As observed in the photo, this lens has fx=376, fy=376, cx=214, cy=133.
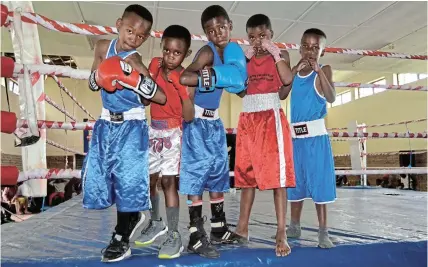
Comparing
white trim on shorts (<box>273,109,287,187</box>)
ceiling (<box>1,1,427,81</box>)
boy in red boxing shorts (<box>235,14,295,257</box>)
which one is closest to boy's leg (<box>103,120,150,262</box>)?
boy in red boxing shorts (<box>235,14,295,257</box>)

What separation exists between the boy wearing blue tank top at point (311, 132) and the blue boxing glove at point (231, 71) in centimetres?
33

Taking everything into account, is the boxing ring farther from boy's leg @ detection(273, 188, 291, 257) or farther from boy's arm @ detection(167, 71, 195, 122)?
boy's arm @ detection(167, 71, 195, 122)

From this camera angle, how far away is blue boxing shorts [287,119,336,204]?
167cm

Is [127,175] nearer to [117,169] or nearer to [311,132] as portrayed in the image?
[117,169]

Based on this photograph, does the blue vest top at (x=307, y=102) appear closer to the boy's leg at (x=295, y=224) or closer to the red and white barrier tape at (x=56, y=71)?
the boy's leg at (x=295, y=224)

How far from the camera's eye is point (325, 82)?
1679 mm

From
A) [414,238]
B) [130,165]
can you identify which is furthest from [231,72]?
[414,238]

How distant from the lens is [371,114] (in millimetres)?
10836

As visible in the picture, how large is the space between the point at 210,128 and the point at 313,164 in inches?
19.7

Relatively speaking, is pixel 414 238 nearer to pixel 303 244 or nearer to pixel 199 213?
pixel 303 244

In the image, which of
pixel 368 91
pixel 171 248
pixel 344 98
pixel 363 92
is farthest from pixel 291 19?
pixel 344 98

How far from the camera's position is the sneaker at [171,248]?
133 cm

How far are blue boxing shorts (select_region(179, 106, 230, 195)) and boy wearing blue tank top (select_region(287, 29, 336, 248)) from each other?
376 mm

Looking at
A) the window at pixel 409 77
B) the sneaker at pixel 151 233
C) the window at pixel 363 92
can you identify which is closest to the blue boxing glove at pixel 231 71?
the sneaker at pixel 151 233
